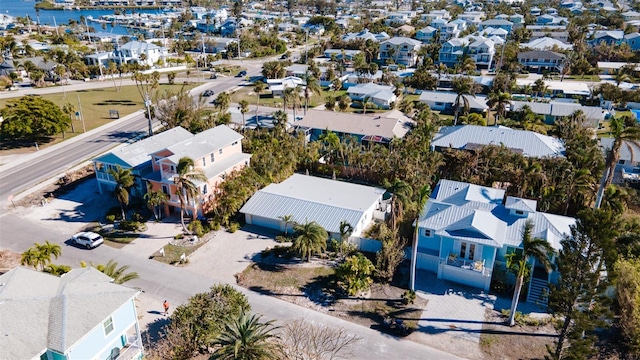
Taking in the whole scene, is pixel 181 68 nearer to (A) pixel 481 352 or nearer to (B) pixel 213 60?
(B) pixel 213 60

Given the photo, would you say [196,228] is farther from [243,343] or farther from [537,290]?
[537,290]

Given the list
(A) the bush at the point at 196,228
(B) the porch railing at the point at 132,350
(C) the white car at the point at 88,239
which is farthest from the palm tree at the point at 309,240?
(C) the white car at the point at 88,239

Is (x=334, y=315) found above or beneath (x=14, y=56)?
beneath

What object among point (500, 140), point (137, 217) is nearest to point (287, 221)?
point (137, 217)

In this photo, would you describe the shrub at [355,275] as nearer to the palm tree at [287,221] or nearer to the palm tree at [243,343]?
the palm tree at [287,221]

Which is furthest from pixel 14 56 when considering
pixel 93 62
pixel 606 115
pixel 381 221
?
pixel 606 115
